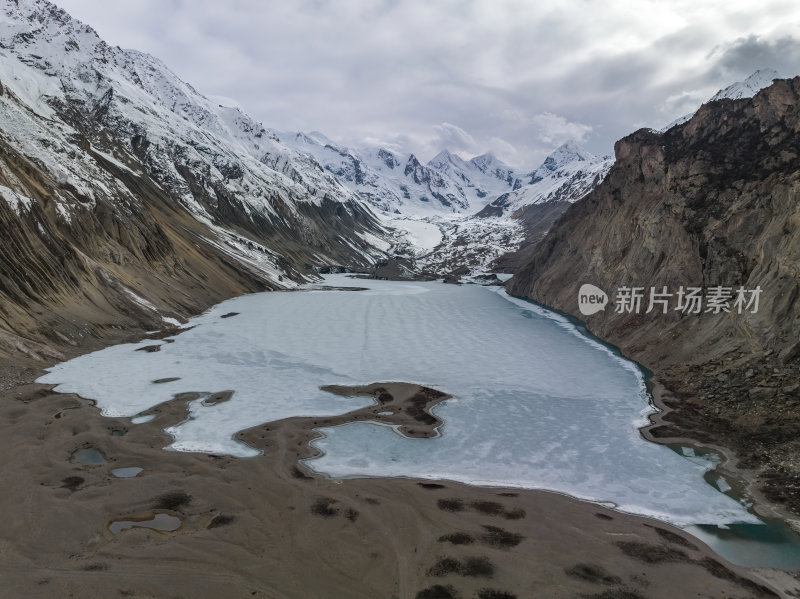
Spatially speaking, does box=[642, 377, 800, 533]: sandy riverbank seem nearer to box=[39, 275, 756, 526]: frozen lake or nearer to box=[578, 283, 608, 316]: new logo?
box=[39, 275, 756, 526]: frozen lake

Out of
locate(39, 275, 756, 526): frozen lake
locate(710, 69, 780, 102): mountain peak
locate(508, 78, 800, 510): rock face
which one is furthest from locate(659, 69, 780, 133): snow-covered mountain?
locate(39, 275, 756, 526): frozen lake

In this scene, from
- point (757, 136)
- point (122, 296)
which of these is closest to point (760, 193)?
point (757, 136)

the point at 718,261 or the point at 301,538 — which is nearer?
the point at 301,538

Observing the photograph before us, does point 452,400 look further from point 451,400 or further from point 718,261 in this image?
point 718,261

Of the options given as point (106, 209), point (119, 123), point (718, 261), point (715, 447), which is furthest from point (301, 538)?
point (119, 123)

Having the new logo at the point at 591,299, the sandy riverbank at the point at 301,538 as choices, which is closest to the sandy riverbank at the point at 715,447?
the sandy riverbank at the point at 301,538

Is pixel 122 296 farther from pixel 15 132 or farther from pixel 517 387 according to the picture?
pixel 517 387

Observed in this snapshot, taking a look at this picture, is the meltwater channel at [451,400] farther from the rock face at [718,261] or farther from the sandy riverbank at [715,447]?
the rock face at [718,261]
